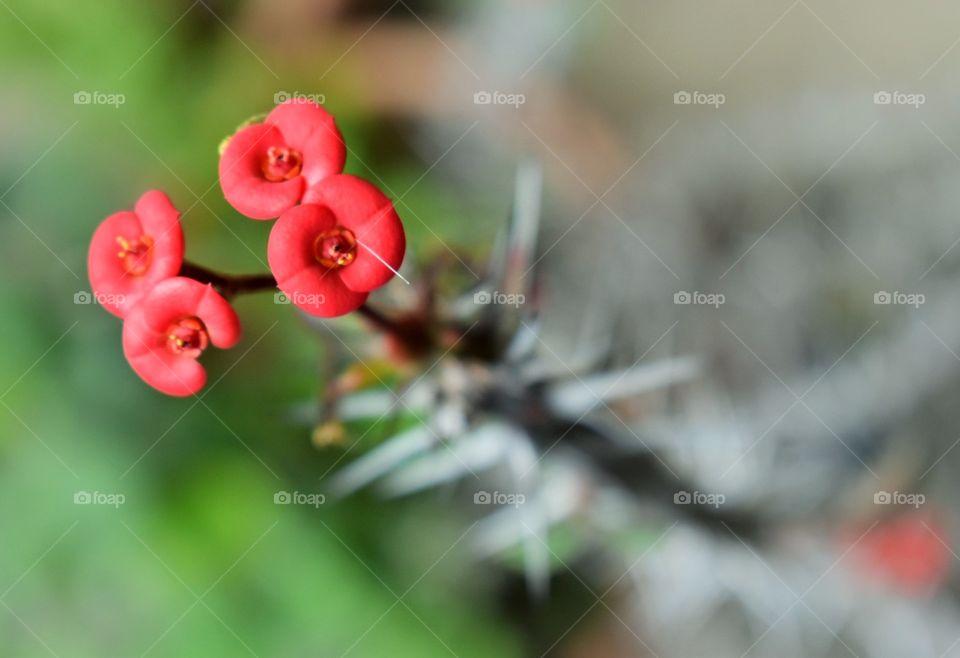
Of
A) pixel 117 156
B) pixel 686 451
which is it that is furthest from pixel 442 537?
pixel 117 156

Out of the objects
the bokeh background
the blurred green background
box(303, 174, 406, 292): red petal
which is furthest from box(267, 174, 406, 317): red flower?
the blurred green background

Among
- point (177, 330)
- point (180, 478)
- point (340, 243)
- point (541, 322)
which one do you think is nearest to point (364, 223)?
point (340, 243)

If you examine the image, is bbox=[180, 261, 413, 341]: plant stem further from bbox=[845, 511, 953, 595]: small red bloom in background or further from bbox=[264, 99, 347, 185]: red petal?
bbox=[845, 511, 953, 595]: small red bloom in background

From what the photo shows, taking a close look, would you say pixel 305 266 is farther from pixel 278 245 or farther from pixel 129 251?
pixel 129 251

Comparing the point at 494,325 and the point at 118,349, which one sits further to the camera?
the point at 118,349

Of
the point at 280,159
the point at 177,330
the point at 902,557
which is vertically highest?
the point at 280,159

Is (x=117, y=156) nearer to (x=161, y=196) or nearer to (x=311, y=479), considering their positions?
(x=311, y=479)

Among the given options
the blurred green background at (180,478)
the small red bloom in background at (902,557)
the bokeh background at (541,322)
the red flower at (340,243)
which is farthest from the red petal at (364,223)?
the small red bloom in background at (902,557)

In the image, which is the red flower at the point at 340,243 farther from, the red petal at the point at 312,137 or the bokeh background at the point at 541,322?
the bokeh background at the point at 541,322
